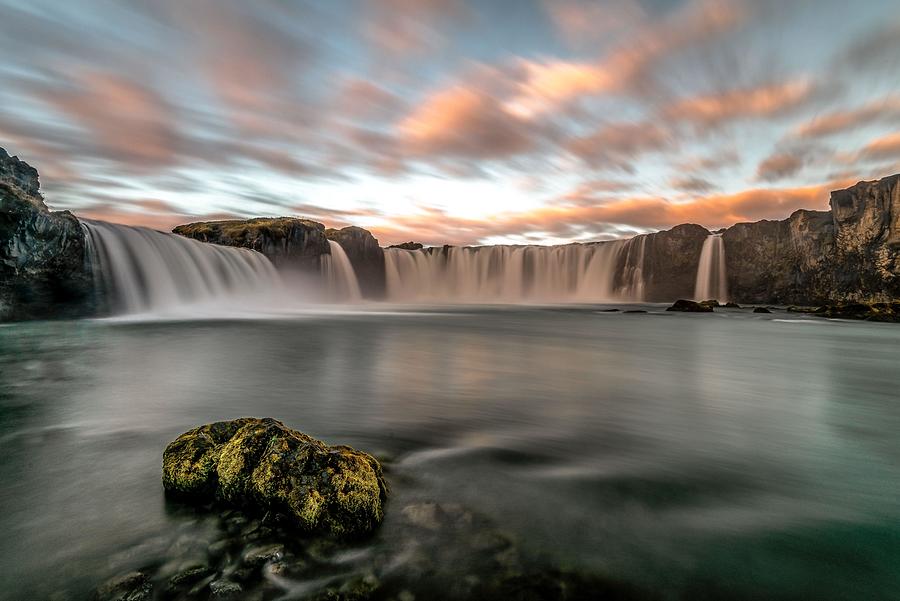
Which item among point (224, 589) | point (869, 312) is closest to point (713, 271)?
point (869, 312)

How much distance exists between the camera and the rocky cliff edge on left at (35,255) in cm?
1709

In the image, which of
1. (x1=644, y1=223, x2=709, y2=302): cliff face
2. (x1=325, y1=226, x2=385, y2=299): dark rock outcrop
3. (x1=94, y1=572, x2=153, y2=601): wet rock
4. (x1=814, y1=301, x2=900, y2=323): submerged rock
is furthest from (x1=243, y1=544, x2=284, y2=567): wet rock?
(x1=644, y1=223, x2=709, y2=302): cliff face

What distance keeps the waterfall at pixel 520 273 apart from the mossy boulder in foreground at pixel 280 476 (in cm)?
7036

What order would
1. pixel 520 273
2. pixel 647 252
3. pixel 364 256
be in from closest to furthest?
pixel 647 252 < pixel 364 256 < pixel 520 273

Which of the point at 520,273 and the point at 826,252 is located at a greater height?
the point at 826,252

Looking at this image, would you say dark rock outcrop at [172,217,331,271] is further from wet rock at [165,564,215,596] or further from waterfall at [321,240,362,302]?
wet rock at [165,564,215,596]

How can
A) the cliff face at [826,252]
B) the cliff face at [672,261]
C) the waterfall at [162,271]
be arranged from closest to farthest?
the waterfall at [162,271] < the cliff face at [826,252] < the cliff face at [672,261]

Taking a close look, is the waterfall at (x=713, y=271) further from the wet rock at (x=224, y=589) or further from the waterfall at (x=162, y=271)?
the wet rock at (x=224, y=589)

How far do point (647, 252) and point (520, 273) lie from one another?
21362mm

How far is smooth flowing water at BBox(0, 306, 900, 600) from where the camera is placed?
2773 millimetres

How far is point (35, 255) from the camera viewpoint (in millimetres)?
18125

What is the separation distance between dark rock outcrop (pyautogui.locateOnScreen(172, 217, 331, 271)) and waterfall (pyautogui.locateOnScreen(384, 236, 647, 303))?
21.0m

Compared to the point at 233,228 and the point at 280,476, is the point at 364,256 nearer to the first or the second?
the point at 233,228

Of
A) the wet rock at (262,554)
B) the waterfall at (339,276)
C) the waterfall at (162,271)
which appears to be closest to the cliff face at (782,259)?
the waterfall at (339,276)
